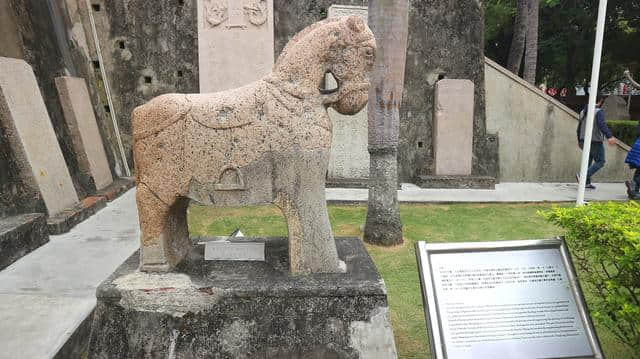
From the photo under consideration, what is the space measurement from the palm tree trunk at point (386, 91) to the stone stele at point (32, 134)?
11.7 feet

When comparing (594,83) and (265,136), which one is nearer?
(265,136)

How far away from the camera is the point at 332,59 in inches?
96.0

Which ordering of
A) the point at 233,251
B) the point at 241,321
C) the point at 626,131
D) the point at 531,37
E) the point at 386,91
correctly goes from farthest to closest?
the point at 626,131
the point at 531,37
the point at 386,91
the point at 233,251
the point at 241,321

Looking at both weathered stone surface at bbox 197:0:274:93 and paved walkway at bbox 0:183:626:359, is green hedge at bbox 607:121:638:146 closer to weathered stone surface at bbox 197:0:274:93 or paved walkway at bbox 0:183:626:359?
weathered stone surface at bbox 197:0:274:93

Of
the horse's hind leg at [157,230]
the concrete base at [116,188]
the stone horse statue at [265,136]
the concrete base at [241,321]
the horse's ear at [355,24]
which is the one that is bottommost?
the concrete base at [116,188]

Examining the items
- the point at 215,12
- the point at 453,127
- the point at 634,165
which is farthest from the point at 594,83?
the point at 215,12

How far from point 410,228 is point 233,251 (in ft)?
10.1

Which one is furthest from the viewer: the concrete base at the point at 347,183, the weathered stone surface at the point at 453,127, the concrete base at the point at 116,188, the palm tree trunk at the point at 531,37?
the palm tree trunk at the point at 531,37

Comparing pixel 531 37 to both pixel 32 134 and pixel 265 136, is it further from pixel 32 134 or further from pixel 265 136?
pixel 32 134

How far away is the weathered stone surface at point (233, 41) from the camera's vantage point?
675 cm

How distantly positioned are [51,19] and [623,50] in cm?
1479

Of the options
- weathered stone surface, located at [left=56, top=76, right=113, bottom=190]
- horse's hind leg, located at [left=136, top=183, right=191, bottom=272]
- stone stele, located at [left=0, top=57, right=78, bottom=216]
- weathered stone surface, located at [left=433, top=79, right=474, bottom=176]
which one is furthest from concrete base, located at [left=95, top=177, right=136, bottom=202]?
weathered stone surface, located at [left=433, top=79, right=474, bottom=176]

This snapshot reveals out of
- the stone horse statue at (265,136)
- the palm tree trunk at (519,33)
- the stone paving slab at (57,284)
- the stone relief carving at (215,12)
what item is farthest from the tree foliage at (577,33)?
the stone paving slab at (57,284)

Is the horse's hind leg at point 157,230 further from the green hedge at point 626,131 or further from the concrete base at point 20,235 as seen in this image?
the green hedge at point 626,131
